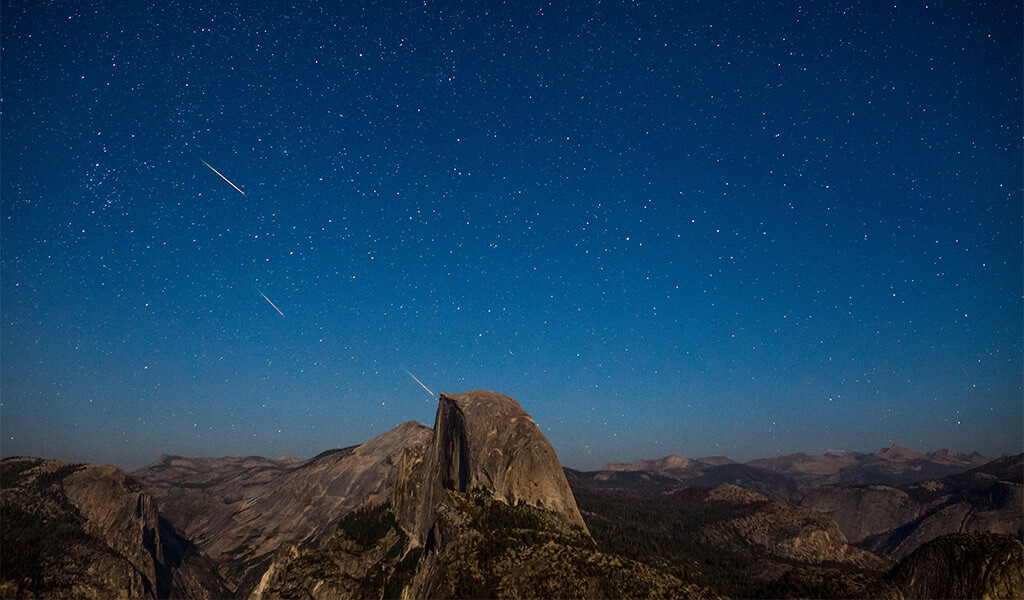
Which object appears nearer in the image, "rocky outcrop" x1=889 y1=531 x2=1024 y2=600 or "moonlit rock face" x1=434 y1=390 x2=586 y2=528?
"rocky outcrop" x1=889 y1=531 x2=1024 y2=600

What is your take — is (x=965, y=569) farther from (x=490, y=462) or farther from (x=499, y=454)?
(x=490, y=462)

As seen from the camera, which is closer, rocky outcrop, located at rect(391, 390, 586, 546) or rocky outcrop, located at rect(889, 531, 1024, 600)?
rocky outcrop, located at rect(889, 531, 1024, 600)

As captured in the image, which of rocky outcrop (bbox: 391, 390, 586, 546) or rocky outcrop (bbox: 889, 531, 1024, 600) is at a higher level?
rocky outcrop (bbox: 391, 390, 586, 546)

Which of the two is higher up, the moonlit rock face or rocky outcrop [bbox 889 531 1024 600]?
the moonlit rock face

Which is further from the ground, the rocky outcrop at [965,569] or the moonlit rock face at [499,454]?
the moonlit rock face at [499,454]

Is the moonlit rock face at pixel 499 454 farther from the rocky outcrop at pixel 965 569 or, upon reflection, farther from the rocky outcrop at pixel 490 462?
the rocky outcrop at pixel 965 569

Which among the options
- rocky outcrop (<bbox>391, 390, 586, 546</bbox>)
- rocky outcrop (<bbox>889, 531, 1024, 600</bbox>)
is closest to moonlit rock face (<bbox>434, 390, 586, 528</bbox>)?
rocky outcrop (<bbox>391, 390, 586, 546</bbox>)

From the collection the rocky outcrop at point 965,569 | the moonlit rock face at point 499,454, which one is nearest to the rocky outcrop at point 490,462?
the moonlit rock face at point 499,454

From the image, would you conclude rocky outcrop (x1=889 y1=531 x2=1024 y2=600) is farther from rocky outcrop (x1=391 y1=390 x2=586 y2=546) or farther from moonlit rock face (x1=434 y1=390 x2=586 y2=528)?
rocky outcrop (x1=391 y1=390 x2=586 y2=546)
